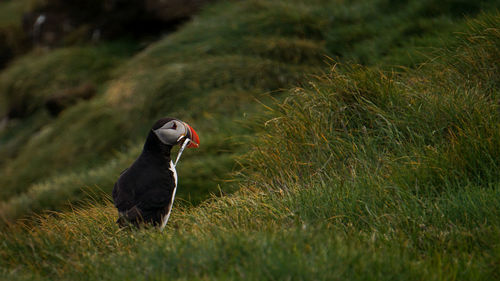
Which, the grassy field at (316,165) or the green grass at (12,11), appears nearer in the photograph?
the grassy field at (316,165)

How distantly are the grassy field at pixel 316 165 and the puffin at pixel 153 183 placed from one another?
18 centimetres

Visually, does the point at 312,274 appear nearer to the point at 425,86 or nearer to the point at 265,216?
the point at 265,216

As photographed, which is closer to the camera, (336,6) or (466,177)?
(466,177)

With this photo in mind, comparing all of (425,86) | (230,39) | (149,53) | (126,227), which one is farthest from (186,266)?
(149,53)

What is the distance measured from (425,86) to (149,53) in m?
6.30

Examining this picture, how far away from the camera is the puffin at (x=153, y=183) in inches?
138

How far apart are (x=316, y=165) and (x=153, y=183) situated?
1.24 meters

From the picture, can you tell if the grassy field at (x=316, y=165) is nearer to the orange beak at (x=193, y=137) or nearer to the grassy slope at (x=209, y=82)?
the grassy slope at (x=209, y=82)

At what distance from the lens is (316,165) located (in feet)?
13.0

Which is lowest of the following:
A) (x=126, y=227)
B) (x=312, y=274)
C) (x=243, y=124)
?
(x=243, y=124)

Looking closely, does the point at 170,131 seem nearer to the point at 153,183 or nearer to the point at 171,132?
the point at 171,132

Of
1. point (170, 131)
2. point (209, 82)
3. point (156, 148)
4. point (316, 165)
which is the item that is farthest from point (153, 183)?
point (209, 82)

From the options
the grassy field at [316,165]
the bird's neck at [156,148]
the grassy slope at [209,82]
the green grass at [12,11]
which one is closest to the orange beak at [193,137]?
the bird's neck at [156,148]

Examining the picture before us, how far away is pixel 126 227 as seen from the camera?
338cm
